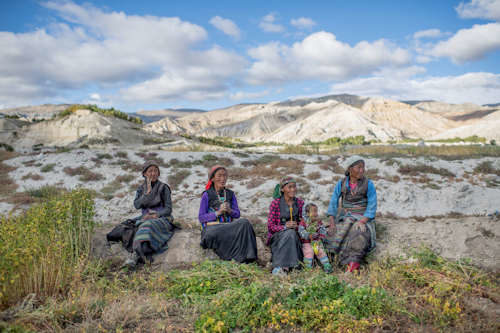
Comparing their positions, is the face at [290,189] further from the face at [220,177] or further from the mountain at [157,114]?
the mountain at [157,114]

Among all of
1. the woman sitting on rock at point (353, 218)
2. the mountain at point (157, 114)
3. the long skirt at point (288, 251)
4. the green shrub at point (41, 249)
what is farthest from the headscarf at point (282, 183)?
the mountain at point (157, 114)

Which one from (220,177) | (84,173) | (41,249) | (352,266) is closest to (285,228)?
(352,266)

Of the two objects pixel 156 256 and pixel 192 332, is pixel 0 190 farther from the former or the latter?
pixel 192 332

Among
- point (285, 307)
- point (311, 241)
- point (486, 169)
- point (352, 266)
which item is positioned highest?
point (486, 169)

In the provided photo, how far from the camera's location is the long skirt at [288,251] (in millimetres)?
4129

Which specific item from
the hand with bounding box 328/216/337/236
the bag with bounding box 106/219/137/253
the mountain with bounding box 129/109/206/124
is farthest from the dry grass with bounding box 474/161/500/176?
the mountain with bounding box 129/109/206/124

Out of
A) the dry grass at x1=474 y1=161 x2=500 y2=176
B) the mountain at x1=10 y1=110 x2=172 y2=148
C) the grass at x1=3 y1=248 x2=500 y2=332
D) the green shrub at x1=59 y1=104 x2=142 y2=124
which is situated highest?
the green shrub at x1=59 y1=104 x2=142 y2=124

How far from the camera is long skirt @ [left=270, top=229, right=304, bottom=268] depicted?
413 cm

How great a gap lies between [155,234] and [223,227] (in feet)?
3.36

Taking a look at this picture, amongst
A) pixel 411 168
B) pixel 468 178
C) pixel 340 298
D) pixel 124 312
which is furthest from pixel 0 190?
pixel 468 178

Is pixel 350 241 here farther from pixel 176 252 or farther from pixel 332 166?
pixel 332 166

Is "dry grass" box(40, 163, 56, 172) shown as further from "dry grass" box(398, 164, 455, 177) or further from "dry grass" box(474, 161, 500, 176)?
"dry grass" box(474, 161, 500, 176)

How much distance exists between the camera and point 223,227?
454 cm

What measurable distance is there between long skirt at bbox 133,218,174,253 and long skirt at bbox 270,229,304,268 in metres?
1.70
